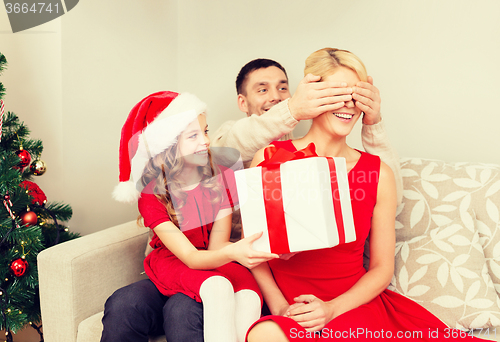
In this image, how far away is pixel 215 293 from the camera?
98cm

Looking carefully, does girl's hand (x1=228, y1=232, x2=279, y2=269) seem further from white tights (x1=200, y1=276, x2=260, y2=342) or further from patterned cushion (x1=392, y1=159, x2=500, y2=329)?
patterned cushion (x1=392, y1=159, x2=500, y2=329)

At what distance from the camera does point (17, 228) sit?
4.46ft

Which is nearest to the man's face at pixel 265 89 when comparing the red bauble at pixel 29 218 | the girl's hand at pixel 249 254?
the girl's hand at pixel 249 254

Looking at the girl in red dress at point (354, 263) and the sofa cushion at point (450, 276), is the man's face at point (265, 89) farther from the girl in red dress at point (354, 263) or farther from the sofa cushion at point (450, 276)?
the sofa cushion at point (450, 276)

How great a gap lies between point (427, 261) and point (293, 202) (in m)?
0.62

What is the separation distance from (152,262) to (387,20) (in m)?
1.45

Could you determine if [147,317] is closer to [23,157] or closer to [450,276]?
[23,157]

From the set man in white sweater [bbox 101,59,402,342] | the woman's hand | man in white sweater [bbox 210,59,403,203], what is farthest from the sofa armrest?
the woman's hand

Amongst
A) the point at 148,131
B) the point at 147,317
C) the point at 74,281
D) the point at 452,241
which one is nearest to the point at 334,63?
the point at 148,131

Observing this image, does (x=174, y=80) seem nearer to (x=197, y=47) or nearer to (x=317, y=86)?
(x=197, y=47)

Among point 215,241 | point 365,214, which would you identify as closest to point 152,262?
point 215,241

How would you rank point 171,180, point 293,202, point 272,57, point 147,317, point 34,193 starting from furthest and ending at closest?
1. point 272,57
2. point 34,193
3. point 171,180
4. point 147,317
5. point 293,202

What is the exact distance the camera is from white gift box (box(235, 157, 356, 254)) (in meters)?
0.89

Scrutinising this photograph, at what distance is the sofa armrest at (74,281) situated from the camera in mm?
1181
